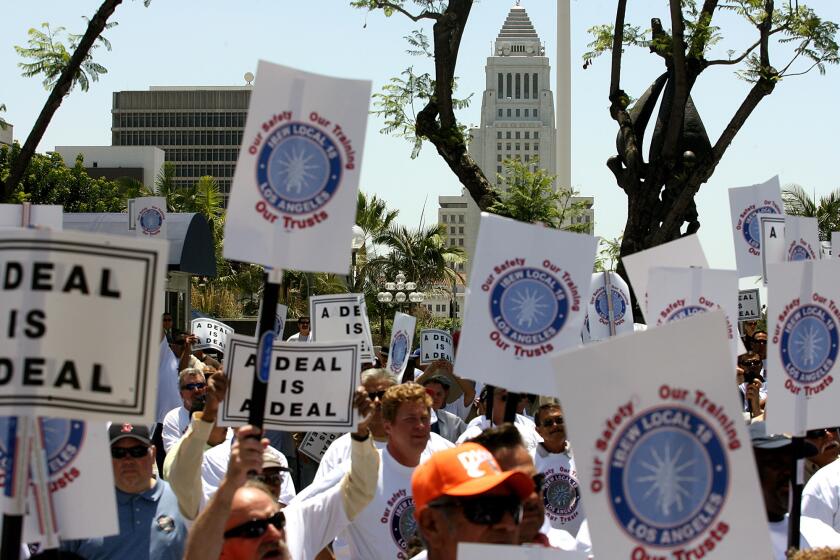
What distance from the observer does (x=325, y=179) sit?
397 cm

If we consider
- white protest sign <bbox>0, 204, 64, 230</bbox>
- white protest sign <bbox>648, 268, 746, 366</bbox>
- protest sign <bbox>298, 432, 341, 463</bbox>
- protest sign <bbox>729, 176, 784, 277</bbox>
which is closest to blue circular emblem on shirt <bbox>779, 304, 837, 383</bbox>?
white protest sign <bbox>648, 268, 746, 366</bbox>

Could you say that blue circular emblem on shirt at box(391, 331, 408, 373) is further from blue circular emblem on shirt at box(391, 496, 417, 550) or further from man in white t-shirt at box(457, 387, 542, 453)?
blue circular emblem on shirt at box(391, 496, 417, 550)

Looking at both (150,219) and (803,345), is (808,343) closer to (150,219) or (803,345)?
(803,345)

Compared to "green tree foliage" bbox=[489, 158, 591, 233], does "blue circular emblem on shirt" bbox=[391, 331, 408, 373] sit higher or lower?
lower

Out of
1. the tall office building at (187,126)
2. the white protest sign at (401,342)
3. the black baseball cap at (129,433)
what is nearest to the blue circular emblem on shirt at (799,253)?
the white protest sign at (401,342)

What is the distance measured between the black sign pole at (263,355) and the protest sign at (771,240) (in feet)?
14.9

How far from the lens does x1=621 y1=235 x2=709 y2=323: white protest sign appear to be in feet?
23.3

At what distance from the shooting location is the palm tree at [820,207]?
39.0 metres

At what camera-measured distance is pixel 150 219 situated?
11.8m

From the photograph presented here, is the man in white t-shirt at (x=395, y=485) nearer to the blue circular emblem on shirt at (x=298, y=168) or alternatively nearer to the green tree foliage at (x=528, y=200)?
the blue circular emblem on shirt at (x=298, y=168)

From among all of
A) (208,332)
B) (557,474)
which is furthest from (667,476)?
(208,332)

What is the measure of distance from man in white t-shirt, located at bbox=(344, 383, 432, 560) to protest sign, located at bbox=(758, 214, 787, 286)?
9.36 ft

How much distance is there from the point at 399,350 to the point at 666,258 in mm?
4255

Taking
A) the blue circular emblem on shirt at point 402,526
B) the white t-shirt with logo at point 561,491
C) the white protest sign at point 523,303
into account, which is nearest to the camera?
the white protest sign at point 523,303
